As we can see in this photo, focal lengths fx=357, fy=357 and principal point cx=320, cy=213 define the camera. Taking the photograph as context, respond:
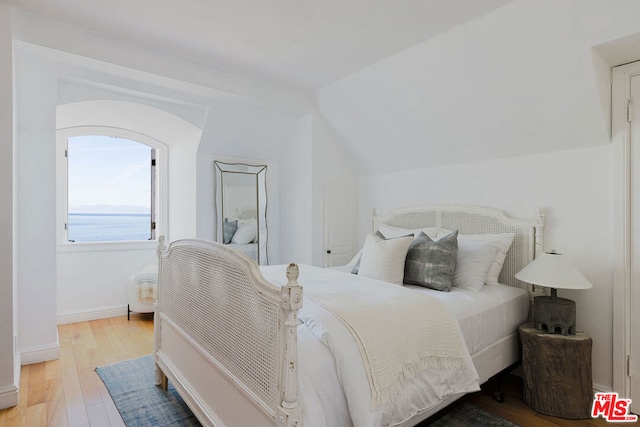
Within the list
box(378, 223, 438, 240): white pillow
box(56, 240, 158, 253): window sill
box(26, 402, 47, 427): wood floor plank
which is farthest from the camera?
box(56, 240, 158, 253): window sill

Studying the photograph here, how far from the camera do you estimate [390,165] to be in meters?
3.80

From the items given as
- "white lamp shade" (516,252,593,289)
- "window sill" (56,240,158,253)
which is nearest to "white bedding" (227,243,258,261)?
"window sill" (56,240,158,253)

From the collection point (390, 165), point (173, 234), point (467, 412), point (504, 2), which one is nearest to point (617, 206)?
point (504, 2)

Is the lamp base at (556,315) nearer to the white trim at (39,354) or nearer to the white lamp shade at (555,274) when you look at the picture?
the white lamp shade at (555,274)

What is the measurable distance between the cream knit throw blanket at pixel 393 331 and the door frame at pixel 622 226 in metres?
1.26

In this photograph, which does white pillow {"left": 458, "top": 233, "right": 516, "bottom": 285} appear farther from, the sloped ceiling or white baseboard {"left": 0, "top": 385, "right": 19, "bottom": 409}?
white baseboard {"left": 0, "top": 385, "right": 19, "bottom": 409}

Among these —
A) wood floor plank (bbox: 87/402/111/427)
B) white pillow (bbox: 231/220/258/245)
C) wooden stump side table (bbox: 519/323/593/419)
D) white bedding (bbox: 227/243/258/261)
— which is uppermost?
white pillow (bbox: 231/220/258/245)

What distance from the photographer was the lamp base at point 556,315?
2.19 m

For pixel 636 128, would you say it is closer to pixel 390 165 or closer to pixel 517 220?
pixel 517 220

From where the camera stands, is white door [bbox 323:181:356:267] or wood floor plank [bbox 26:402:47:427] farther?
white door [bbox 323:181:356:267]

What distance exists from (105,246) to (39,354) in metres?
1.56

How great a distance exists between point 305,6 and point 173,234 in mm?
3373

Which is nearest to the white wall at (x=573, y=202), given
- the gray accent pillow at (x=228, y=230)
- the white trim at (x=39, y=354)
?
the gray accent pillow at (x=228, y=230)

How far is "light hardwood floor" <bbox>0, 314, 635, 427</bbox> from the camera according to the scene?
209 centimetres
